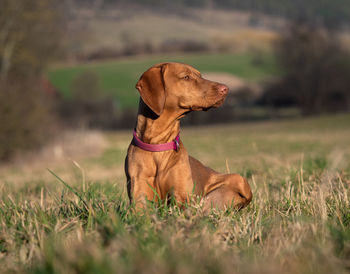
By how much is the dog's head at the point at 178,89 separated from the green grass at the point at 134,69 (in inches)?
2049

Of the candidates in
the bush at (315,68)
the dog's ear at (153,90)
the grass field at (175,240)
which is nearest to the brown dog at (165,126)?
the dog's ear at (153,90)

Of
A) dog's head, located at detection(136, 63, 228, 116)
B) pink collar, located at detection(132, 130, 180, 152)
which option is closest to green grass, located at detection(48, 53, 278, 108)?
dog's head, located at detection(136, 63, 228, 116)

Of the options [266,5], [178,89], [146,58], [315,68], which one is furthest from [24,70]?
[266,5]

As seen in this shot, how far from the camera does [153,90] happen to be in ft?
12.8

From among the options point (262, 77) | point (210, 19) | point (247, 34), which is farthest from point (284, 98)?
point (210, 19)

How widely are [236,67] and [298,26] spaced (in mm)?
25182

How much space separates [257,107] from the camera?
2333 inches

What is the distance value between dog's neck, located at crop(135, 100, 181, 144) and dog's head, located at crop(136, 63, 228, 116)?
9cm

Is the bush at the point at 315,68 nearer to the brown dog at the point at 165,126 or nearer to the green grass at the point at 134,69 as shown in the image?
the green grass at the point at 134,69

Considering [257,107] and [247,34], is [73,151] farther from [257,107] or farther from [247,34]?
[247,34]

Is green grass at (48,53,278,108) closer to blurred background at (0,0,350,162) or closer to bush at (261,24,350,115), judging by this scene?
blurred background at (0,0,350,162)

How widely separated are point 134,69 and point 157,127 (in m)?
70.3

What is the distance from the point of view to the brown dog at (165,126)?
12.7 ft

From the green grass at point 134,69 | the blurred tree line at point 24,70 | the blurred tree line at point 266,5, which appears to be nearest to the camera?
the blurred tree line at point 24,70
